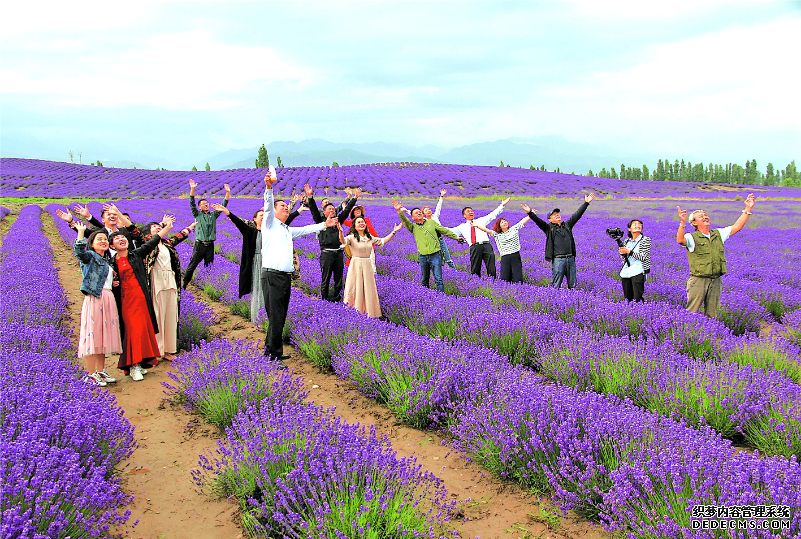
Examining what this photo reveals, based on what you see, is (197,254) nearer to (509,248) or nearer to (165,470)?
(509,248)

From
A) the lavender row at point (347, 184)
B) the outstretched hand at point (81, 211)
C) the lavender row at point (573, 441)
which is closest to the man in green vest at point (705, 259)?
the lavender row at point (573, 441)

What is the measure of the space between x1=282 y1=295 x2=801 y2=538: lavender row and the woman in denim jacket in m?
2.30

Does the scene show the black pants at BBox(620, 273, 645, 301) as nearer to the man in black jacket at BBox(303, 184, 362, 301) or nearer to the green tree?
the man in black jacket at BBox(303, 184, 362, 301)

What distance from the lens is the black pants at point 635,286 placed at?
6395 mm

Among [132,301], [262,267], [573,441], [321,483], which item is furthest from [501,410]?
[132,301]

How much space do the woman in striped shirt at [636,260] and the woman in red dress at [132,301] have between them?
5638 mm

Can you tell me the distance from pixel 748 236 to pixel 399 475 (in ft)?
50.4

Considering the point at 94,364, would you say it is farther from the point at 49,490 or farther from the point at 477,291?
the point at 477,291

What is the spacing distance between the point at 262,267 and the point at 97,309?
63.4 inches

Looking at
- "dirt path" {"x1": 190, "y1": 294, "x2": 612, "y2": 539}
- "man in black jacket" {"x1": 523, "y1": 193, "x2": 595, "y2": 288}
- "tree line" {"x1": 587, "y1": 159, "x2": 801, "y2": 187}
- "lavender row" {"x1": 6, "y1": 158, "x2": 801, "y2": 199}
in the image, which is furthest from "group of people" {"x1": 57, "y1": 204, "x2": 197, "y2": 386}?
"tree line" {"x1": 587, "y1": 159, "x2": 801, "y2": 187}

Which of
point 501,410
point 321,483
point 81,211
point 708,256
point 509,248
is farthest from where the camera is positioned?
point 509,248

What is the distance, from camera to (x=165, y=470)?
10.8ft

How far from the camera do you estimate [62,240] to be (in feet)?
53.6

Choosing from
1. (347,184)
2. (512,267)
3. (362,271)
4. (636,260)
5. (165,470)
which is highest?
(347,184)
